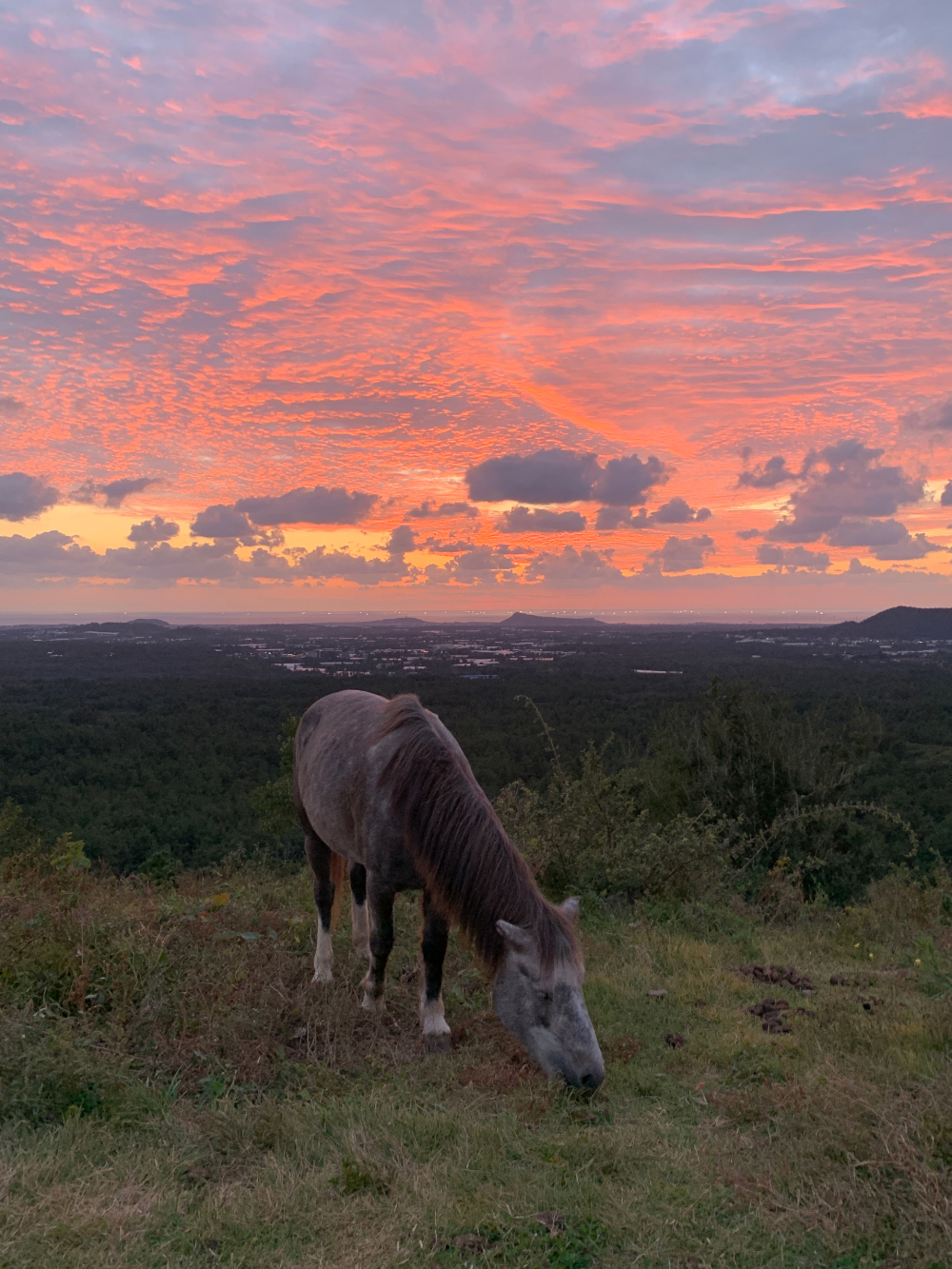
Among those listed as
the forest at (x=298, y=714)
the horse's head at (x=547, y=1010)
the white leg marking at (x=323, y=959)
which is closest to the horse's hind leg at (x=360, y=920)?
the white leg marking at (x=323, y=959)

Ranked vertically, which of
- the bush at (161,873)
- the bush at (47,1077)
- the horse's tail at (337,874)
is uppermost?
the horse's tail at (337,874)

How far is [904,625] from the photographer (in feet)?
462

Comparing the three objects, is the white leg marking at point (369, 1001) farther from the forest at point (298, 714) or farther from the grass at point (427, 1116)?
the forest at point (298, 714)

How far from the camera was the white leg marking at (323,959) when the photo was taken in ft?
19.1

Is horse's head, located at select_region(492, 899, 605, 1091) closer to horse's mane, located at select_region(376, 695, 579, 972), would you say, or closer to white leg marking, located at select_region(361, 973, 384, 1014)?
horse's mane, located at select_region(376, 695, 579, 972)

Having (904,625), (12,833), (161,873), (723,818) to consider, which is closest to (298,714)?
(12,833)

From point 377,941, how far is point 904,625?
Answer: 514 ft

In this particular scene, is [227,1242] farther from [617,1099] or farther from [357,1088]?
[617,1099]

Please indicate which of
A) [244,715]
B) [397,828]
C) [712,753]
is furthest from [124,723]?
[397,828]

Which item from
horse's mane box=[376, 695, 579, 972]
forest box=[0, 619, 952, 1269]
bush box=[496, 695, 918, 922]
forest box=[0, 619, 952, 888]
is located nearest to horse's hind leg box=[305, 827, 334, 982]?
forest box=[0, 619, 952, 1269]

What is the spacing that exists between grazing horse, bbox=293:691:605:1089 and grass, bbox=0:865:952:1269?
269 millimetres

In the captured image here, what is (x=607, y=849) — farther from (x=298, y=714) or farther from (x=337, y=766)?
(x=298, y=714)

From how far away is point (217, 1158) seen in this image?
3.61 meters

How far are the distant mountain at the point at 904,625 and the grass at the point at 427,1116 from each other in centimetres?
14326
